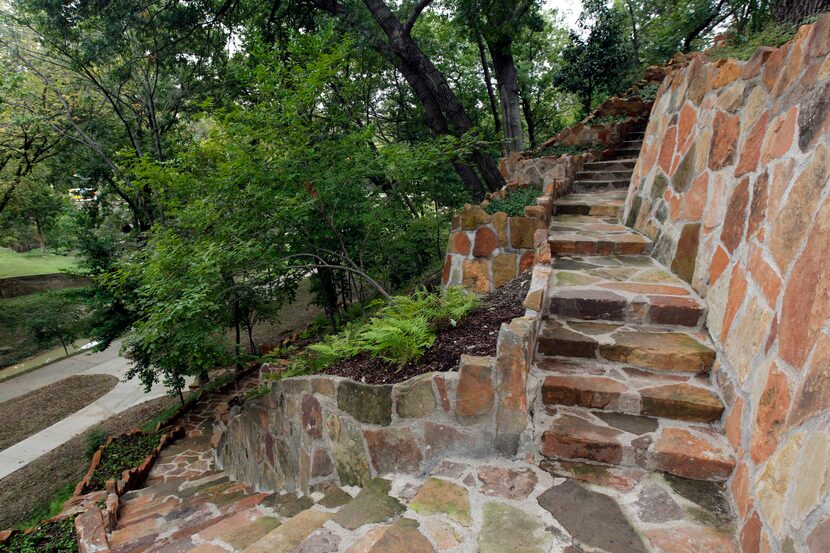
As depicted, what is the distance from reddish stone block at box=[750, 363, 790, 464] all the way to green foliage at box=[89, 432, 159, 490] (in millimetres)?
8364

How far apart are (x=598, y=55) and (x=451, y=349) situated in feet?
36.6

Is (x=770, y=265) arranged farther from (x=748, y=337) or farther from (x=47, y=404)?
(x=47, y=404)

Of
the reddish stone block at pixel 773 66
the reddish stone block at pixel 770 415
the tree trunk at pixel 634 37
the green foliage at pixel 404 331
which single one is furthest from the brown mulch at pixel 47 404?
the tree trunk at pixel 634 37

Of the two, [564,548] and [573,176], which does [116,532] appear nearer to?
[564,548]

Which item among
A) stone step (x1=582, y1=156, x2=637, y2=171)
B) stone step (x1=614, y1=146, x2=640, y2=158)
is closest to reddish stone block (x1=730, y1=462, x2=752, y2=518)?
stone step (x1=582, y1=156, x2=637, y2=171)

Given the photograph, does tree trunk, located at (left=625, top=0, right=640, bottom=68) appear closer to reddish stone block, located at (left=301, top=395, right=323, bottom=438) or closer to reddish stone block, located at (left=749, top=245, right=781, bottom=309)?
reddish stone block, located at (left=749, top=245, right=781, bottom=309)

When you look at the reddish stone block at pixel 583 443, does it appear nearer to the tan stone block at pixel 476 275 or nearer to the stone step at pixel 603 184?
the tan stone block at pixel 476 275

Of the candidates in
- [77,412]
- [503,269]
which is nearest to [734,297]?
[503,269]

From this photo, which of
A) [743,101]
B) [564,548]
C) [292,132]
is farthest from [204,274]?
[743,101]

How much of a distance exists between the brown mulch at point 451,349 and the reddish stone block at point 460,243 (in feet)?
5.16

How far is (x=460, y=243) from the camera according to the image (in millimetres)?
5113

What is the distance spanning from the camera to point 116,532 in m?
4.32

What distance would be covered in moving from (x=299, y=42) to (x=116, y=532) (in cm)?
646

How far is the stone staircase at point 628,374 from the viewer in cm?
207
